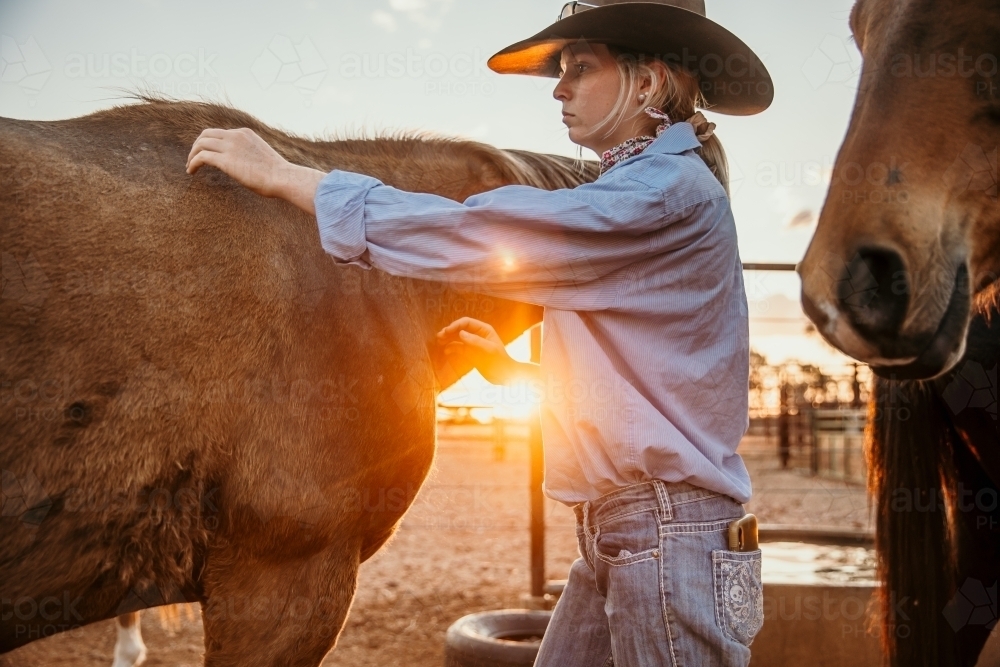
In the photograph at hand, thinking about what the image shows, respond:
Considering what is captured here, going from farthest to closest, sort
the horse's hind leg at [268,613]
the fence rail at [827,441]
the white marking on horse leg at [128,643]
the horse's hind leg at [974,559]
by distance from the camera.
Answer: the fence rail at [827,441]
the white marking on horse leg at [128,643]
the horse's hind leg at [974,559]
the horse's hind leg at [268,613]

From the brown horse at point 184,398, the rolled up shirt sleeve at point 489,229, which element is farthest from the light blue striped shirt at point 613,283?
the brown horse at point 184,398

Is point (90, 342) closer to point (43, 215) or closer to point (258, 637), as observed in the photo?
point (43, 215)

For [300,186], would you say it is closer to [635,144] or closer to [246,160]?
[246,160]

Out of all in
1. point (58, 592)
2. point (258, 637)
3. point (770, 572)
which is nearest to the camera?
point (58, 592)

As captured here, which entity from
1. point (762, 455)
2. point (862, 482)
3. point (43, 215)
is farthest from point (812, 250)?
point (762, 455)

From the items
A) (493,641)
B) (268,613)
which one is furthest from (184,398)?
(493,641)

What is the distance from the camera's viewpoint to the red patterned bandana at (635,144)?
169 centimetres

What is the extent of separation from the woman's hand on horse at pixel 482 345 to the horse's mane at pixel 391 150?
712 millimetres

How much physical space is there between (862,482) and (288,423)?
1380 centimetres

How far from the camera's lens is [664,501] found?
59.0 inches

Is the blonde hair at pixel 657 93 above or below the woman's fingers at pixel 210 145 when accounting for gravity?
above

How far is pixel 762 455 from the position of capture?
20.7 metres

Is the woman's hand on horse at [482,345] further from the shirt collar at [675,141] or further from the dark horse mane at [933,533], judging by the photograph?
the dark horse mane at [933,533]

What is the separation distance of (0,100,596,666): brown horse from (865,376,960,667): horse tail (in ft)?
6.67
